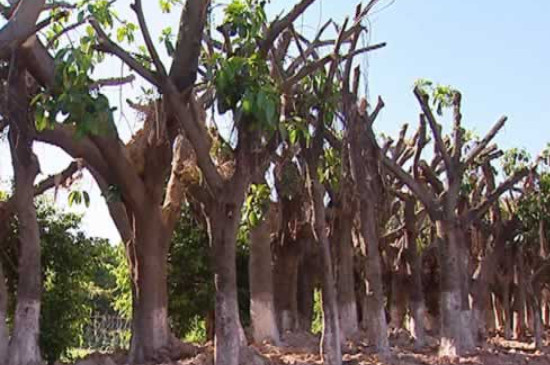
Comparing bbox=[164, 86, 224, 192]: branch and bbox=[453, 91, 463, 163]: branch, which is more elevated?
bbox=[453, 91, 463, 163]: branch

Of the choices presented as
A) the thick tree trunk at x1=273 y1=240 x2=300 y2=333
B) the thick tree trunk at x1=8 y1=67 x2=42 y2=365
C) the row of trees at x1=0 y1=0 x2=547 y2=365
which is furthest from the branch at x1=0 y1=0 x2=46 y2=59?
the thick tree trunk at x1=273 y1=240 x2=300 y2=333

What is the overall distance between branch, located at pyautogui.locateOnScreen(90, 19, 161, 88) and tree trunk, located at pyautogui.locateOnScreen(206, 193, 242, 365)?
1.98 m

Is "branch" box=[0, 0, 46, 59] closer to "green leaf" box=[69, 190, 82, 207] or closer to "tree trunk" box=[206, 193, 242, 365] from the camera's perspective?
"tree trunk" box=[206, 193, 242, 365]

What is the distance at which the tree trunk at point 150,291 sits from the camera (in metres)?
13.7

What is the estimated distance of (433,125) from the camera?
17.4m

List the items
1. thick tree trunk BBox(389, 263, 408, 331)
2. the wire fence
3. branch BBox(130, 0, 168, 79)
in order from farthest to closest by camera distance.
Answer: the wire fence < thick tree trunk BBox(389, 263, 408, 331) < branch BBox(130, 0, 168, 79)

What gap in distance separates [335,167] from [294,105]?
2794 mm

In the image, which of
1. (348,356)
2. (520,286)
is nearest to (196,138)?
(348,356)

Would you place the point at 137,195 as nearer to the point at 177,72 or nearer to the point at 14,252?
the point at 177,72

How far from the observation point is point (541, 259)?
25109 millimetres

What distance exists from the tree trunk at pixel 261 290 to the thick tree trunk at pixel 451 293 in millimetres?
3744

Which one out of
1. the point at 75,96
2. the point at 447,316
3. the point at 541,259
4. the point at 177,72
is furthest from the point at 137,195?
the point at 541,259

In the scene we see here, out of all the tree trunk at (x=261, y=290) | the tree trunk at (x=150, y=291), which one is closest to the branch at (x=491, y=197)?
the tree trunk at (x=261, y=290)

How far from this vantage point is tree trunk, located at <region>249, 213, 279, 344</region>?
637 inches
